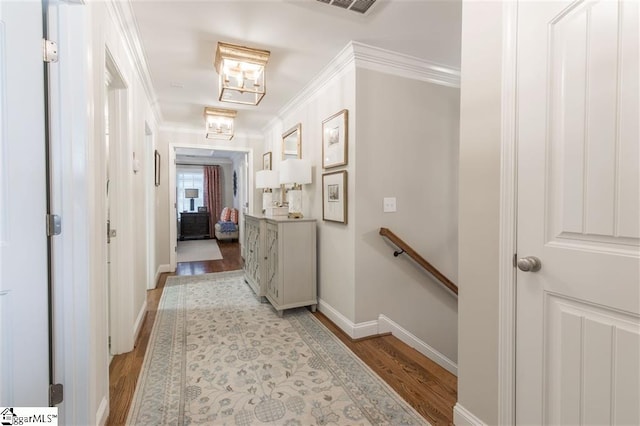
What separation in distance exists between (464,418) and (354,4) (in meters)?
2.46

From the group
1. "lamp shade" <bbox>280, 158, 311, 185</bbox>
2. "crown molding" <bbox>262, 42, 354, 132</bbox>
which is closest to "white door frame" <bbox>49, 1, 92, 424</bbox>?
"crown molding" <bbox>262, 42, 354, 132</bbox>

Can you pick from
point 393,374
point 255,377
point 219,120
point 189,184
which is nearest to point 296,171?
point 219,120

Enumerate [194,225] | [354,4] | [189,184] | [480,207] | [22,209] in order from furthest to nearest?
[189,184], [194,225], [354,4], [480,207], [22,209]

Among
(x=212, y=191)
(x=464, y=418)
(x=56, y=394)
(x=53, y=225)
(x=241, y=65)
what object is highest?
(x=241, y=65)

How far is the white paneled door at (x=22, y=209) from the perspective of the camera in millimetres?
1077

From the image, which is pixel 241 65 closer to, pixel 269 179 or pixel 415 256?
pixel 269 179

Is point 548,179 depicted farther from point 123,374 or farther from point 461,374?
point 123,374

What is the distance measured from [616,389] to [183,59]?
3.37 meters

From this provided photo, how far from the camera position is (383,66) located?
8.29ft

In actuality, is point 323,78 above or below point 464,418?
above

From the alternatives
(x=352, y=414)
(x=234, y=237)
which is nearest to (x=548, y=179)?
(x=352, y=414)

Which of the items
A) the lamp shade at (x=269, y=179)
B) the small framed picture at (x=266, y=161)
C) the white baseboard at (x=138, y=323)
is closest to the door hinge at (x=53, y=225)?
the white baseboard at (x=138, y=323)

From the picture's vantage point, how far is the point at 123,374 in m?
1.94

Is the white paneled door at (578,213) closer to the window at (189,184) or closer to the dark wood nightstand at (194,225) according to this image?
the dark wood nightstand at (194,225)
